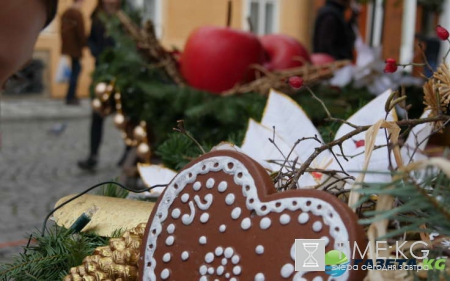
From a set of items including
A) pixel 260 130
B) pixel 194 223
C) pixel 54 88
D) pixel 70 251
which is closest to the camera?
pixel 194 223

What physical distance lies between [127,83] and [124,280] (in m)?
1.81

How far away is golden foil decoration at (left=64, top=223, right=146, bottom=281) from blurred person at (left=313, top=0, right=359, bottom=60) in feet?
10.8

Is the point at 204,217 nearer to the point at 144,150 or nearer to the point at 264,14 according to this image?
the point at 144,150

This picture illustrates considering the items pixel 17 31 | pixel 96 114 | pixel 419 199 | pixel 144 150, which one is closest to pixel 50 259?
pixel 17 31

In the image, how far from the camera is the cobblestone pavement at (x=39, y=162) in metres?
3.46

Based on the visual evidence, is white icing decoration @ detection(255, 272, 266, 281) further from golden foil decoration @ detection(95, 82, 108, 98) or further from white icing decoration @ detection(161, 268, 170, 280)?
golden foil decoration @ detection(95, 82, 108, 98)

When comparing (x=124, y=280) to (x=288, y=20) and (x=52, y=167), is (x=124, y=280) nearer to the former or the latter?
(x=52, y=167)

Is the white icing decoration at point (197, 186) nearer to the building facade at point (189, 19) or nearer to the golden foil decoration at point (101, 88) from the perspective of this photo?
the golden foil decoration at point (101, 88)

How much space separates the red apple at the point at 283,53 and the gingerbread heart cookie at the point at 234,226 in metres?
1.67

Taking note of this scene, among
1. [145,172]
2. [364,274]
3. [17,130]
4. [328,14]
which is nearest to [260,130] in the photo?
[145,172]

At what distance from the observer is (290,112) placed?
96cm

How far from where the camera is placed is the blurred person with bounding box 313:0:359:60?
3951 millimetres

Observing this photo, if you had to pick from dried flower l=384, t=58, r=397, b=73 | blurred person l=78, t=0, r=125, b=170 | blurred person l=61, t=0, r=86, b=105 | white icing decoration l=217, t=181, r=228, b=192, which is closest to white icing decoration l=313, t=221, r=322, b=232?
white icing decoration l=217, t=181, r=228, b=192

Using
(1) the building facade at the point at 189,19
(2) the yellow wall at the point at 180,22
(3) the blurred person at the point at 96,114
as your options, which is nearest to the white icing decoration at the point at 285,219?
(3) the blurred person at the point at 96,114
